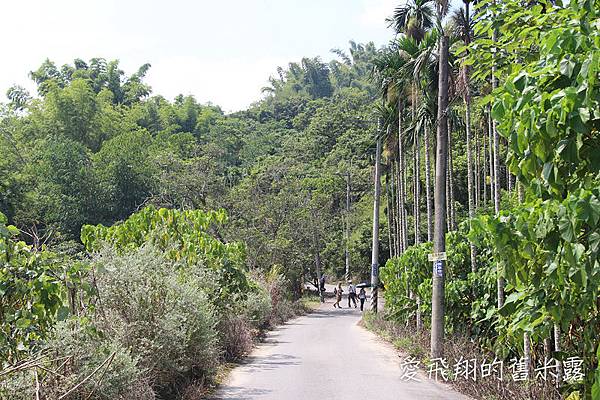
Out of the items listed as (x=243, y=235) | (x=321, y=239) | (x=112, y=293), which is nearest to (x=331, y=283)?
(x=321, y=239)

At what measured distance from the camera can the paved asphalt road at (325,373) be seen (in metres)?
10.4

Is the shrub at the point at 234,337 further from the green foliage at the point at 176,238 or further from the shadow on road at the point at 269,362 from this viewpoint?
the green foliage at the point at 176,238

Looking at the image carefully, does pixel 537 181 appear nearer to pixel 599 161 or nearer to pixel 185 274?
pixel 599 161

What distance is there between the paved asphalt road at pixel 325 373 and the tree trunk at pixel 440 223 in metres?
0.97

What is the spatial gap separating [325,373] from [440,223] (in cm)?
403

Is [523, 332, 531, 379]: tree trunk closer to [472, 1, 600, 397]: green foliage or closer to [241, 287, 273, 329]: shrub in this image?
[472, 1, 600, 397]: green foliage

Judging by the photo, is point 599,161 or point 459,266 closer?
point 599,161

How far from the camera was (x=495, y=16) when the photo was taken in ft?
18.0

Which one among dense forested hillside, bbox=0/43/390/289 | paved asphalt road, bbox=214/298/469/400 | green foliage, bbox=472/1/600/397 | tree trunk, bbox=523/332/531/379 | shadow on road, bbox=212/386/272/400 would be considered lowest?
shadow on road, bbox=212/386/272/400

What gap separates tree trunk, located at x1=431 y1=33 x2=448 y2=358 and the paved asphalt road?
97 cm

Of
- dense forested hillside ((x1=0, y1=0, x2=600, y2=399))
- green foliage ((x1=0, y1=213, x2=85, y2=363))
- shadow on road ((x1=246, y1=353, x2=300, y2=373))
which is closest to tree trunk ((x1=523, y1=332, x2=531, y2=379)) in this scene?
dense forested hillside ((x1=0, y1=0, x2=600, y2=399))

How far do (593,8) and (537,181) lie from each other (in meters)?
1.20

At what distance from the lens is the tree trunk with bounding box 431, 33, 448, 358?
12.3 meters

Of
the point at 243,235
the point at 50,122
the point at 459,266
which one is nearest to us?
the point at 459,266
